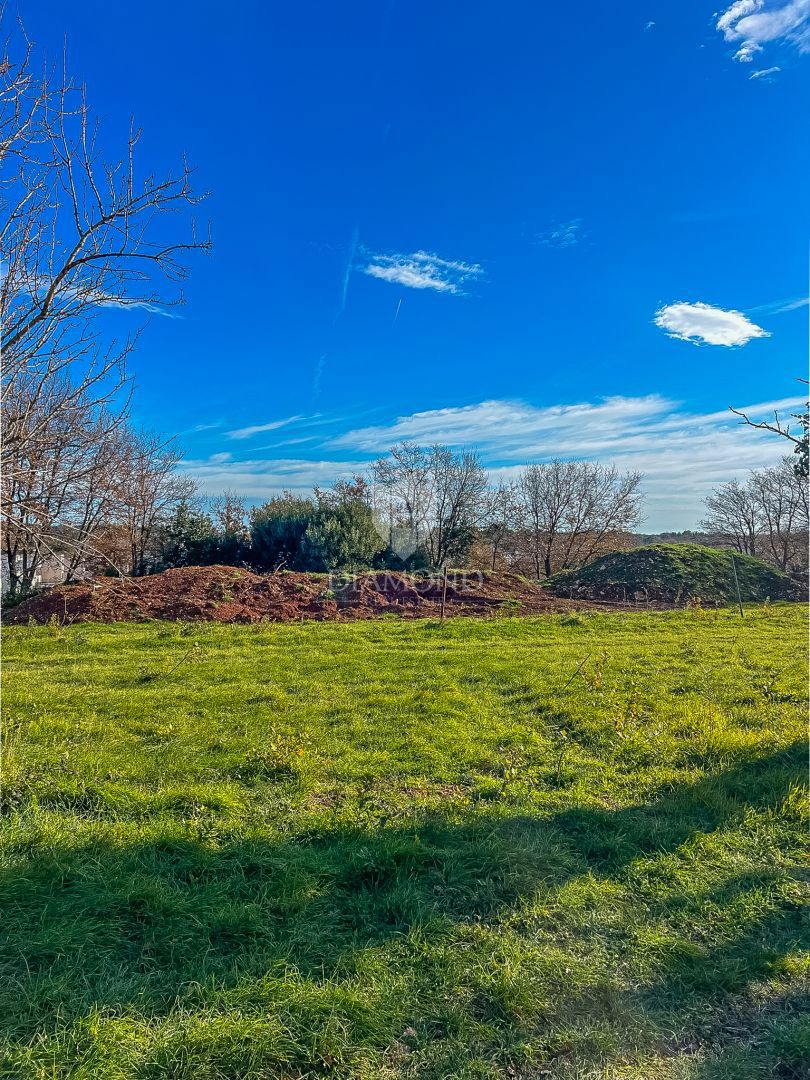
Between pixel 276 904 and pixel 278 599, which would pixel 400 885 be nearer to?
pixel 276 904

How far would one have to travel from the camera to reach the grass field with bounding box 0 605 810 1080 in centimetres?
210

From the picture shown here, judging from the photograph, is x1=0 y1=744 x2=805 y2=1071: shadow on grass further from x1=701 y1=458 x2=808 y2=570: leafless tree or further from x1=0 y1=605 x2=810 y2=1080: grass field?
x1=701 y1=458 x2=808 y2=570: leafless tree

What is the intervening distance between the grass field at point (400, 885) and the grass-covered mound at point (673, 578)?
11.0 metres

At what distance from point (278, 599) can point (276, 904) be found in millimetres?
10209

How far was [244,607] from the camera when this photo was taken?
1183 cm

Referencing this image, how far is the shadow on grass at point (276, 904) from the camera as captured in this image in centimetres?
231

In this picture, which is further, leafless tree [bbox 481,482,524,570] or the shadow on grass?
leafless tree [bbox 481,482,524,570]

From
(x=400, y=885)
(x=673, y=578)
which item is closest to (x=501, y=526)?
(x=673, y=578)

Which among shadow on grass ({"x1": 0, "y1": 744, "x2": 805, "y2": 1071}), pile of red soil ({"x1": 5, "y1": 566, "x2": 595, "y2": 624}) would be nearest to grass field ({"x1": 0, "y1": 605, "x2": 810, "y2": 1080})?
shadow on grass ({"x1": 0, "y1": 744, "x2": 805, "y2": 1071})

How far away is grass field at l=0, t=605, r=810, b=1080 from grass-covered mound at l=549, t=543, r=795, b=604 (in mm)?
10969

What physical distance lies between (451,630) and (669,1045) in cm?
831

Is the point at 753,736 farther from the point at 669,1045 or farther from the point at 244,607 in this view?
the point at 244,607

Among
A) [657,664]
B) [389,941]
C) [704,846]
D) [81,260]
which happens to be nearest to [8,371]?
[81,260]

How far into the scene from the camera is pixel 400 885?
295cm
